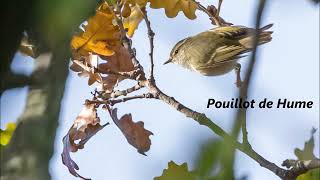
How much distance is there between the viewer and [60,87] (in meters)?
0.95

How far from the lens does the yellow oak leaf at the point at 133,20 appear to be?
116 inches

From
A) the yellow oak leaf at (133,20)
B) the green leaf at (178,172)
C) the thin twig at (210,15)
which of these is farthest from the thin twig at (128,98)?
the green leaf at (178,172)

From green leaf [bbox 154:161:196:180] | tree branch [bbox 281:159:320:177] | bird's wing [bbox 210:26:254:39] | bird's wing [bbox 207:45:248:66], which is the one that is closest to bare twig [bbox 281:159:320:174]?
tree branch [bbox 281:159:320:177]

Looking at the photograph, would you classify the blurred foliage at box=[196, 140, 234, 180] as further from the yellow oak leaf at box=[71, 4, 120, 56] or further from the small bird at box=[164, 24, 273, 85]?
the small bird at box=[164, 24, 273, 85]

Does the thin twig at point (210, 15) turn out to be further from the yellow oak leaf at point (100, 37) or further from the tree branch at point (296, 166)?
the tree branch at point (296, 166)

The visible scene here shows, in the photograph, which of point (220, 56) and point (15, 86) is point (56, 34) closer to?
point (15, 86)

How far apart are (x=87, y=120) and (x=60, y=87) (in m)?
2.07

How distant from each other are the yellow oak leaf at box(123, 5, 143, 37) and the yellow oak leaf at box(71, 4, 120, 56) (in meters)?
0.08

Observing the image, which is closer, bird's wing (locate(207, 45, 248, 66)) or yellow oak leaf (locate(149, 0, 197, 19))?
yellow oak leaf (locate(149, 0, 197, 19))

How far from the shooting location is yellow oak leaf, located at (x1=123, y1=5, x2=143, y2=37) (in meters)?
2.94

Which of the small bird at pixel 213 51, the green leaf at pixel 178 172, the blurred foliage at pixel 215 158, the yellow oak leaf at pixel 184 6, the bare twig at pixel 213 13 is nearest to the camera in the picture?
the blurred foliage at pixel 215 158

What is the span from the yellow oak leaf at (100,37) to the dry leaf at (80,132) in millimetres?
316

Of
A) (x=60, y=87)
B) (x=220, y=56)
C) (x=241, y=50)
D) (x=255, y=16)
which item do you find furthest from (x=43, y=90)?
(x=220, y=56)

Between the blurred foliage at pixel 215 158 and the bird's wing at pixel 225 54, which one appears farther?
the bird's wing at pixel 225 54
